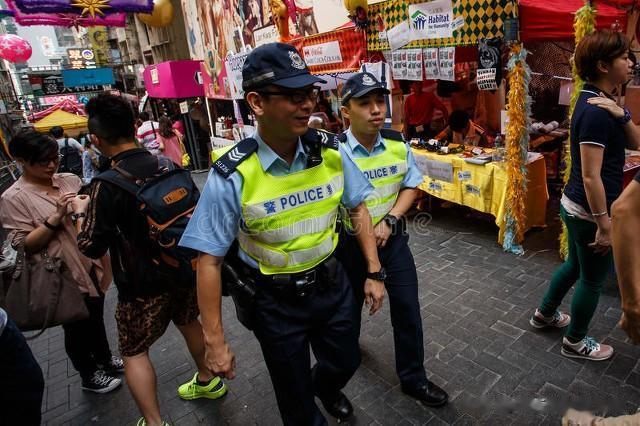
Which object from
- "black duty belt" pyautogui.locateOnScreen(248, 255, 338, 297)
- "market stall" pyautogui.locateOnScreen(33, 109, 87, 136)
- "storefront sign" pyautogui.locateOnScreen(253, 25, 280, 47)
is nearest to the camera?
"black duty belt" pyautogui.locateOnScreen(248, 255, 338, 297)

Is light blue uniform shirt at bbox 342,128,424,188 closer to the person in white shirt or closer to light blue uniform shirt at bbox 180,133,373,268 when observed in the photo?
light blue uniform shirt at bbox 180,133,373,268

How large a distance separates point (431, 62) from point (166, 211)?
4454mm

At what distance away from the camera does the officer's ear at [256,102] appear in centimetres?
158

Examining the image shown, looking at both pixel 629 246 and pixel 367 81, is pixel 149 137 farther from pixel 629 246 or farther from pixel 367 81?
pixel 629 246

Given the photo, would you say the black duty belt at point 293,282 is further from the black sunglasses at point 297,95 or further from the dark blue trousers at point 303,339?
the black sunglasses at point 297,95

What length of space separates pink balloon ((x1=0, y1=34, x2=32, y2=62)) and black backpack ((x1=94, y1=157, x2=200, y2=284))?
1742 centimetres

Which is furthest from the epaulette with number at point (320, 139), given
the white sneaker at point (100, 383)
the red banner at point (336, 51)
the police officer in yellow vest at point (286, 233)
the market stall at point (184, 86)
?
the market stall at point (184, 86)

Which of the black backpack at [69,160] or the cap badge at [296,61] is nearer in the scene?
the cap badge at [296,61]

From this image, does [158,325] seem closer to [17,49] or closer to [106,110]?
[106,110]

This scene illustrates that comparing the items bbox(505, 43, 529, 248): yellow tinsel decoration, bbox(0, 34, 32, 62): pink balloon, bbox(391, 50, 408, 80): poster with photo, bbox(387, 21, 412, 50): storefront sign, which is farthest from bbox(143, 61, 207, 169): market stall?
bbox(505, 43, 529, 248): yellow tinsel decoration

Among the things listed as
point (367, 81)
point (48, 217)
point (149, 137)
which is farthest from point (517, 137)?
point (149, 137)

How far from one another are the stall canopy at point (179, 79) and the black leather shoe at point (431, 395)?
12143 millimetres

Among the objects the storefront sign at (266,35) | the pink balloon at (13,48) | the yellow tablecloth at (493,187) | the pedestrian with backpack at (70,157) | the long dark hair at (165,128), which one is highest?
the pink balloon at (13,48)

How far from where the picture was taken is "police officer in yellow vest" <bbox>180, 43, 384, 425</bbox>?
159 cm
